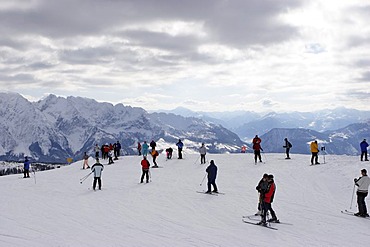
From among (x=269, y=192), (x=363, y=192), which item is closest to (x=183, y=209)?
(x=269, y=192)

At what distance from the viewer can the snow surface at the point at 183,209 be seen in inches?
537

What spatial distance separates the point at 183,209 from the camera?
1908cm

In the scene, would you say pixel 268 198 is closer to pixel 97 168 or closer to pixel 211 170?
pixel 211 170

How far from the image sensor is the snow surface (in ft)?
44.8

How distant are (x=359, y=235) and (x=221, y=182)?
1383cm

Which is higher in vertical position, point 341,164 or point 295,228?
point 341,164

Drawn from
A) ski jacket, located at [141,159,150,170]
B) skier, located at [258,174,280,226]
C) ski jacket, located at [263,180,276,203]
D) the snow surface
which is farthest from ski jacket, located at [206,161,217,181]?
ski jacket, located at [263,180,276,203]

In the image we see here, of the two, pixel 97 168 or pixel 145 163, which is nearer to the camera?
pixel 97 168

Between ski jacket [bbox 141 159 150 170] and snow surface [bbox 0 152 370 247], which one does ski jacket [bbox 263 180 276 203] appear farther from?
ski jacket [bbox 141 159 150 170]

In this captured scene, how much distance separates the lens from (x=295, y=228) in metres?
15.8

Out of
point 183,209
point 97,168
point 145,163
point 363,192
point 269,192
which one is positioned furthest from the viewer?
point 145,163

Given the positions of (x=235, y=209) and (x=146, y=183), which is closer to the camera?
(x=235, y=209)

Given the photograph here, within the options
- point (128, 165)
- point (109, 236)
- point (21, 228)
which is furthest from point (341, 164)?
point (21, 228)

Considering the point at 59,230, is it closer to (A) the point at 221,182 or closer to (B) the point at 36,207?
(B) the point at 36,207
